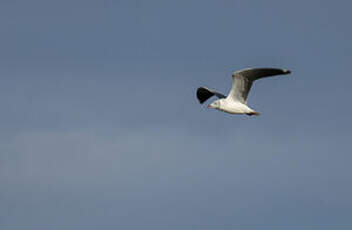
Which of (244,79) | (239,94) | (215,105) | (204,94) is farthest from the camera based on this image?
(204,94)

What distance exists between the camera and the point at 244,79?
3503 cm

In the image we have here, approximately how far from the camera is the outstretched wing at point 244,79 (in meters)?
33.7

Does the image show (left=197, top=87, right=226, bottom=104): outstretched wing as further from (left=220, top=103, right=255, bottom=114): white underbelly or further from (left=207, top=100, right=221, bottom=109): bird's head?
(left=220, top=103, right=255, bottom=114): white underbelly

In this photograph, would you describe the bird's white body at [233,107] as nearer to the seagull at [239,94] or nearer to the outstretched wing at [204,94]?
the seagull at [239,94]

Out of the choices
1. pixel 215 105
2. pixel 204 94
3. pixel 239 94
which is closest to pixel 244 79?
pixel 239 94

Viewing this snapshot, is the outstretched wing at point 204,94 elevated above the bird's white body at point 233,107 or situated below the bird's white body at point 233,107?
above

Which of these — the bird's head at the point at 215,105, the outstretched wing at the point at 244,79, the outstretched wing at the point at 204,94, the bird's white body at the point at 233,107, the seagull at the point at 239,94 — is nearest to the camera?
the outstretched wing at the point at 244,79

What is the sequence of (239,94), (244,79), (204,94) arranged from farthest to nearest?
(204,94) → (239,94) → (244,79)

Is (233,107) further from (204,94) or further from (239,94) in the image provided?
(204,94)

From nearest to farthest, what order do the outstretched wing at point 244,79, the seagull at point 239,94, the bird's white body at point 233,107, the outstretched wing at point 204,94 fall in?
the outstretched wing at point 244,79 < the seagull at point 239,94 < the bird's white body at point 233,107 < the outstretched wing at point 204,94

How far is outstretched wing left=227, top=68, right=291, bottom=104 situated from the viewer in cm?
3372

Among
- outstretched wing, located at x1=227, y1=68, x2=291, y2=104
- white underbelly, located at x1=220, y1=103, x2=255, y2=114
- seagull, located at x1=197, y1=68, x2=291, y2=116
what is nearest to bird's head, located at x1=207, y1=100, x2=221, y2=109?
seagull, located at x1=197, y1=68, x2=291, y2=116

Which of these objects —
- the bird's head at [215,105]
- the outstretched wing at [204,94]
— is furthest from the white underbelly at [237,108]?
the outstretched wing at [204,94]

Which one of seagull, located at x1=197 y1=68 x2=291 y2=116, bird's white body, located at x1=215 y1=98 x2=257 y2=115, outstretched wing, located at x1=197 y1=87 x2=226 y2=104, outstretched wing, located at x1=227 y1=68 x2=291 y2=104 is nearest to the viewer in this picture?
outstretched wing, located at x1=227 y1=68 x2=291 y2=104
